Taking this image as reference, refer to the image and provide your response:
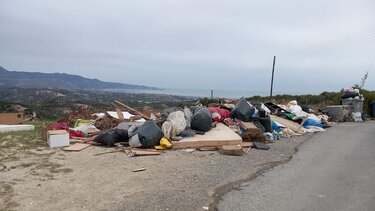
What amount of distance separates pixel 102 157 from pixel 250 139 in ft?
13.8

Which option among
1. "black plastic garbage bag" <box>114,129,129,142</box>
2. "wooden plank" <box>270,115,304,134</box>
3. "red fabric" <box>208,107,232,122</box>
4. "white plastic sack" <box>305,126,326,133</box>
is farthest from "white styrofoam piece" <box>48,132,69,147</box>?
"white plastic sack" <box>305,126,326,133</box>

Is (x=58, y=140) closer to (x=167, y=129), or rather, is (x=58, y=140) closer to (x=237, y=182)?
(x=167, y=129)

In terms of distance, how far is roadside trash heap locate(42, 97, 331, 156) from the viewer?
845cm

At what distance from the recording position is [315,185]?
5.73m

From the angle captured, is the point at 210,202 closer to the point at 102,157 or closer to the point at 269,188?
the point at 269,188

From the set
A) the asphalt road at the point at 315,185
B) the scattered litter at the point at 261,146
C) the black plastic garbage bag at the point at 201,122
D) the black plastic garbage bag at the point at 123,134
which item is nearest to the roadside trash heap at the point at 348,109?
the asphalt road at the point at 315,185

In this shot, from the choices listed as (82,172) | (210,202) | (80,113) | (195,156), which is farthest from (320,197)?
(80,113)

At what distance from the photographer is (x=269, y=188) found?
217 inches

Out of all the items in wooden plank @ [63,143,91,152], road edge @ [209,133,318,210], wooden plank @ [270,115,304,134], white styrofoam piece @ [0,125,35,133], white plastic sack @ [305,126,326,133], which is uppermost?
wooden plank @ [270,115,304,134]

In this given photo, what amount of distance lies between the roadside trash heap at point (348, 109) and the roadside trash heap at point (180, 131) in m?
3.40

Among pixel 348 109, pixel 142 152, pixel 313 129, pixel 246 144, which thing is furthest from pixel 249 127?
pixel 348 109

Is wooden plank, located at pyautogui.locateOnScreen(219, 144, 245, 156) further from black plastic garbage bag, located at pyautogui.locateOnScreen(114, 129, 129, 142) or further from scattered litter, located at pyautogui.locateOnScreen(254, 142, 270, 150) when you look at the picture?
black plastic garbage bag, located at pyautogui.locateOnScreen(114, 129, 129, 142)

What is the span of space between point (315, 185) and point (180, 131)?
4.19 m

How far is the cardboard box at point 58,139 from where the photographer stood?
8.44 m
